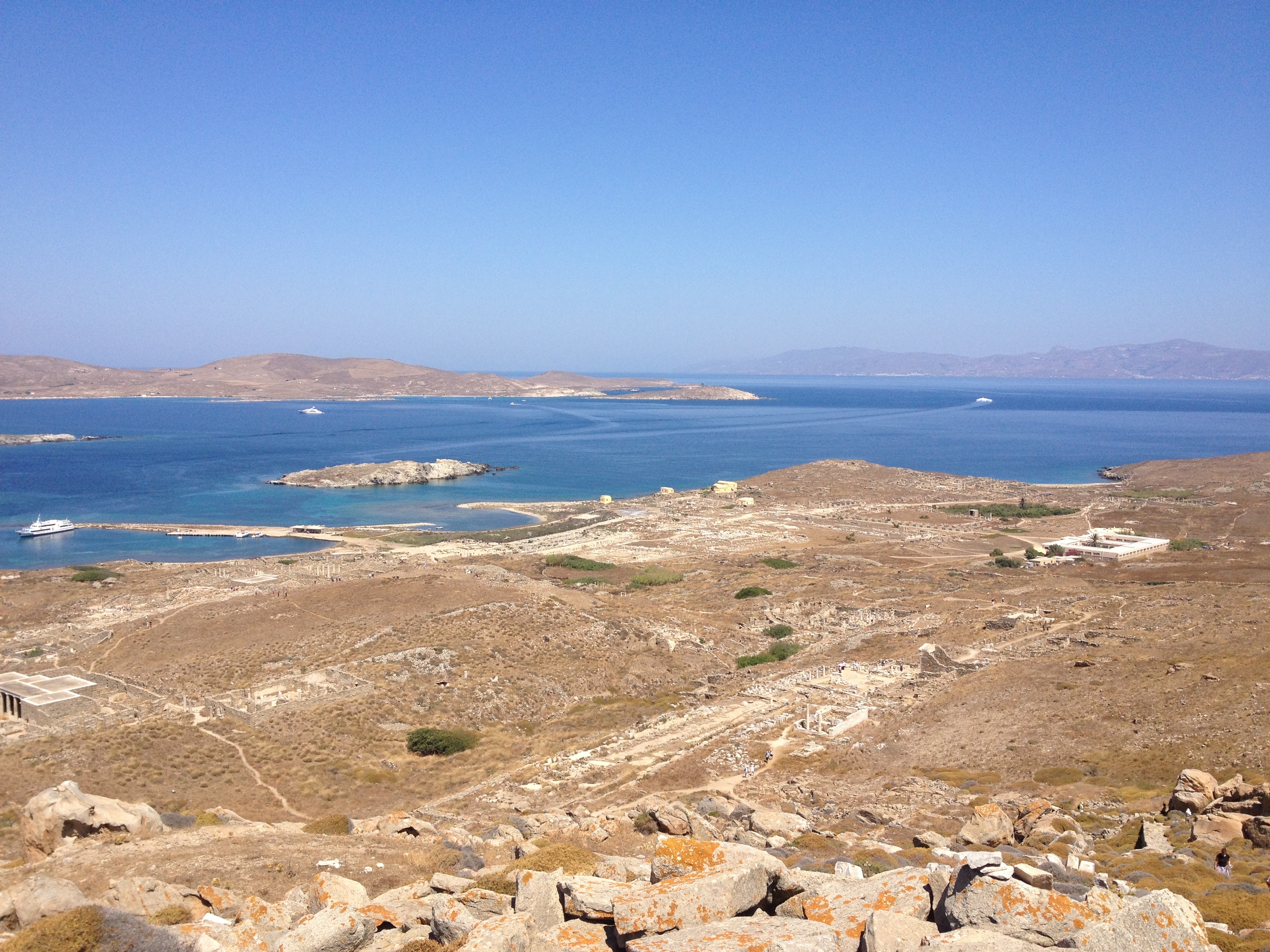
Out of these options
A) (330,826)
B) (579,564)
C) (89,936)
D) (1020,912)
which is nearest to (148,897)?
(89,936)

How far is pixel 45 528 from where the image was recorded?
242 feet

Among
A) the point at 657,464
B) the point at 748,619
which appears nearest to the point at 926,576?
the point at 748,619

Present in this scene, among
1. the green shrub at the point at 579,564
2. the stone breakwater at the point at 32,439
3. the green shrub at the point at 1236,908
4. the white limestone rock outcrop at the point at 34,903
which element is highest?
the green shrub at the point at 1236,908

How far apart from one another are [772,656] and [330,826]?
2241 cm

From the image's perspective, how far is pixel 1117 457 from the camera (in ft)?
444

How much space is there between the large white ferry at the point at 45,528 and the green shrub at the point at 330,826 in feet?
241

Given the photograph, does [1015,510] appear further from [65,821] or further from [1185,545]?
[65,821]

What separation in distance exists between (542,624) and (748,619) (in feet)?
35.0

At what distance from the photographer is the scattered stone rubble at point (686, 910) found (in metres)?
6.42

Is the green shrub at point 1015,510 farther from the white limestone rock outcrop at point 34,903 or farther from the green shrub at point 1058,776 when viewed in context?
the white limestone rock outcrop at point 34,903

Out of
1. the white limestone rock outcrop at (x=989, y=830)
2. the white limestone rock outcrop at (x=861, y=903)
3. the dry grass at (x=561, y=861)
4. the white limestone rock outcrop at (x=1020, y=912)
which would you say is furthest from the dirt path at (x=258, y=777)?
the white limestone rock outcrop at (x=1020, y=912)

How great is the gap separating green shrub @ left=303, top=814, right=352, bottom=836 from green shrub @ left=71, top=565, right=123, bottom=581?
4571cm

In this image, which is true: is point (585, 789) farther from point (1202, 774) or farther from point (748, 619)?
point (748, 619)

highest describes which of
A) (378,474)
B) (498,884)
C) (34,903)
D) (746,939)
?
(746,939)
